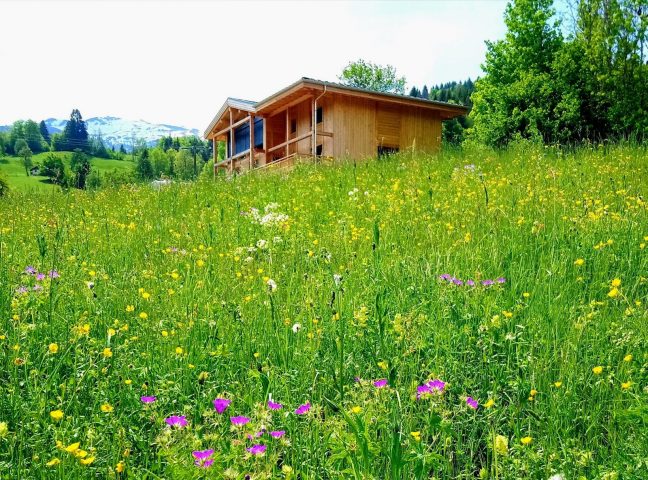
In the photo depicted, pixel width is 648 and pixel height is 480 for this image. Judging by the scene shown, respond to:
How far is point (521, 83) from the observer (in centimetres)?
2797

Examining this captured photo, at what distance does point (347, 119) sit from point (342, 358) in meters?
20.6

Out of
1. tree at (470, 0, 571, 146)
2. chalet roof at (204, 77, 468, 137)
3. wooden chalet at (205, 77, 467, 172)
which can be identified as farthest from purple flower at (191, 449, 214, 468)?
tree at (470, 0, 571, 146)

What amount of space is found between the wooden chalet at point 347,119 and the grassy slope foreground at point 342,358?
1573 centimetres

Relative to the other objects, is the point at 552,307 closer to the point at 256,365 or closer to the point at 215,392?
the point at 256,365

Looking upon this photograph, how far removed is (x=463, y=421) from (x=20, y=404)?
6.21ft

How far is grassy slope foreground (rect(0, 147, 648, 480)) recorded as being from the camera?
1.89 m

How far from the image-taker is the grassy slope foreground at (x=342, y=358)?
1.89 metres

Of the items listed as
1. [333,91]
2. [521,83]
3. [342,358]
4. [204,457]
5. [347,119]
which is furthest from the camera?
[521,83]

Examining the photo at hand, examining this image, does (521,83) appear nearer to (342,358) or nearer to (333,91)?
(333,91)

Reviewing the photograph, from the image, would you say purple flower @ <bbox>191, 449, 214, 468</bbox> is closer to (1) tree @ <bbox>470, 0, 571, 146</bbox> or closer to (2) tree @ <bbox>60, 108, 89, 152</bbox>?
(1) tree @ <bbox>470, 0, 571, 146</bbox>

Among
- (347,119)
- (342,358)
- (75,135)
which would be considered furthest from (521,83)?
(75,135)

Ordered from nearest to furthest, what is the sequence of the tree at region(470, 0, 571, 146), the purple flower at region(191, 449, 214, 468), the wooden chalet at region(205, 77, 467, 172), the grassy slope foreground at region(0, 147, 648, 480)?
1. the purple flower at region(191, 449, 214, 468)
2. the grassy slope foreground at region(0, 147, 648, 480)
3. the wooden chalet at region(205, 77, 467, 172)
4. the tree at region(470, 0, 571, 146)

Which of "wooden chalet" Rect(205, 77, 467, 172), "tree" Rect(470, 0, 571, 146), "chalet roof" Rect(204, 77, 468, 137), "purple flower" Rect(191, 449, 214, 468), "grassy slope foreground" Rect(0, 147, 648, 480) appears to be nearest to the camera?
"purple flower" Rect(191, 449, 214, 468)

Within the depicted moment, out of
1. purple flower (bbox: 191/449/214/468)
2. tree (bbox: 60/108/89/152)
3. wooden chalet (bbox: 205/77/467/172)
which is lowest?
purple flower (bbox: 191/449/214/468)
